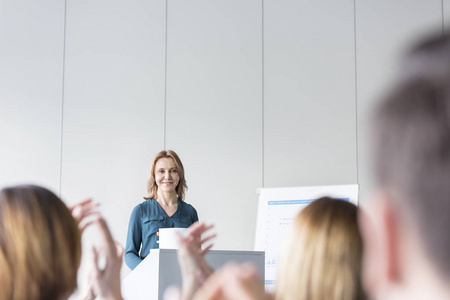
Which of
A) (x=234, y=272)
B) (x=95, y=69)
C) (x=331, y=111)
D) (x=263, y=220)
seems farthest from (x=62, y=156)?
(x=234, y=272)

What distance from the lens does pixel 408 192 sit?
425 millimetres

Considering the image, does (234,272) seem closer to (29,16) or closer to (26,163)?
(26,163)

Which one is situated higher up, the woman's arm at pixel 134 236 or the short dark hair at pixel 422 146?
the short dark hair at pixel 422 146

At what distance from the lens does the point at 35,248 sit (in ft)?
3.82

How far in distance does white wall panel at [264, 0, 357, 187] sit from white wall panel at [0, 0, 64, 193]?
225cm

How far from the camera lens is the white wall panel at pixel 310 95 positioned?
5.75 metres

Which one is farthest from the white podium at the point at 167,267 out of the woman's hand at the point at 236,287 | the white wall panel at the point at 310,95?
the white wall panel at the point at 310,95

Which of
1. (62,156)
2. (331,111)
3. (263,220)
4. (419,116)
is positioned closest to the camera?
(419,116)

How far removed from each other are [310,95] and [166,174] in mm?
1992

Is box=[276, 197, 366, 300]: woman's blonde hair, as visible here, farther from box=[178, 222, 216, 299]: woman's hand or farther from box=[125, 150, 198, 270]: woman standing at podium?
box=[125, 150, 198, 270]: woman standing at podium

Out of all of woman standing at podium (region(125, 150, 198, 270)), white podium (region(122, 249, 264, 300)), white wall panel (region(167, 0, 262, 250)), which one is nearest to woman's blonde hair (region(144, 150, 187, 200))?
woman standing at podium (region(125, 150, 198, 270))

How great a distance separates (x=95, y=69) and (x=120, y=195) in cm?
139

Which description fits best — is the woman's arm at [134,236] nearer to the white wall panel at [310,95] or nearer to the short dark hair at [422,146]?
the white wall panel at [310,95]

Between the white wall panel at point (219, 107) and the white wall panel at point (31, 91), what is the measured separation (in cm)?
124
